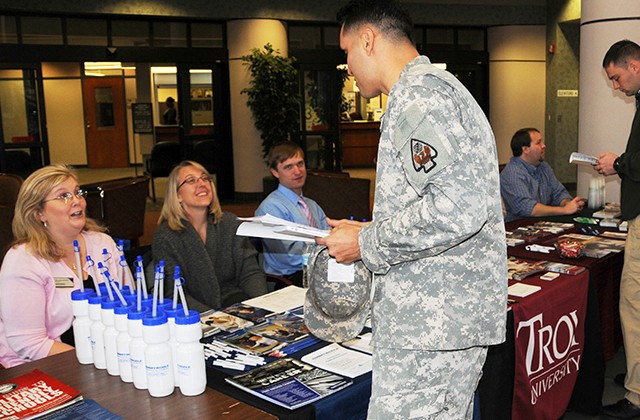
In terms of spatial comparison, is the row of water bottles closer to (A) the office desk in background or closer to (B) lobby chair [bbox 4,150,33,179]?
(A) the office desk in background

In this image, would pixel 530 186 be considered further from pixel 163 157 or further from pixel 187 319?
pixel 163 157

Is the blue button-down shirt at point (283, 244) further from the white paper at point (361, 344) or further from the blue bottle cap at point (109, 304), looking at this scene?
the blue bottle cap at point (109, 304)

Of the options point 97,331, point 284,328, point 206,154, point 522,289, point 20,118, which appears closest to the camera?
point 97,331

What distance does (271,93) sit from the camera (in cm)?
1020

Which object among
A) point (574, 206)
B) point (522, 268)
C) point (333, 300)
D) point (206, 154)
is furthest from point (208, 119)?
point (333, 300)

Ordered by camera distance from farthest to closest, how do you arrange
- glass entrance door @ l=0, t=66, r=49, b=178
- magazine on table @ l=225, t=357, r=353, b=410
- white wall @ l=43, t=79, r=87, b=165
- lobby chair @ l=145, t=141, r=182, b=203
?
white wall @ l=43, t=79, r=87, b=165
lobby chair @ l=145, t=141, r=182, b=203
glass entrance door @ l=0, t=66, r=49, b=178
magazine on table @ l=225, t=357, r=353, b=410

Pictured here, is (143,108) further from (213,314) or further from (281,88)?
(213,314)

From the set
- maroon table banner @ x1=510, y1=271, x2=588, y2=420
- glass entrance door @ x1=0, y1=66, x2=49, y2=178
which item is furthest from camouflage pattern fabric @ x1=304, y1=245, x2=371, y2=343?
glass entrance door @ x1=0, y1=66, x2=49, y2=178

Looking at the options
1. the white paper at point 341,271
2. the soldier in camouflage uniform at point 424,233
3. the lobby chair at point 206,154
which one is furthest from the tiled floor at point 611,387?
the lobby chair at point 206,154

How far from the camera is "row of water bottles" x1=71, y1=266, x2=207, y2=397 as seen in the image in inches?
65.2

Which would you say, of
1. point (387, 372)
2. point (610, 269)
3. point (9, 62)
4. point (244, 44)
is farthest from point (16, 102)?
point (387, 372)

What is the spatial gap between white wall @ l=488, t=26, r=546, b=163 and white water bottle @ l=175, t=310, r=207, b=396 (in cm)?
1188

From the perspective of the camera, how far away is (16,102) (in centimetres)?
892

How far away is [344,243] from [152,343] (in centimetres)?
57
